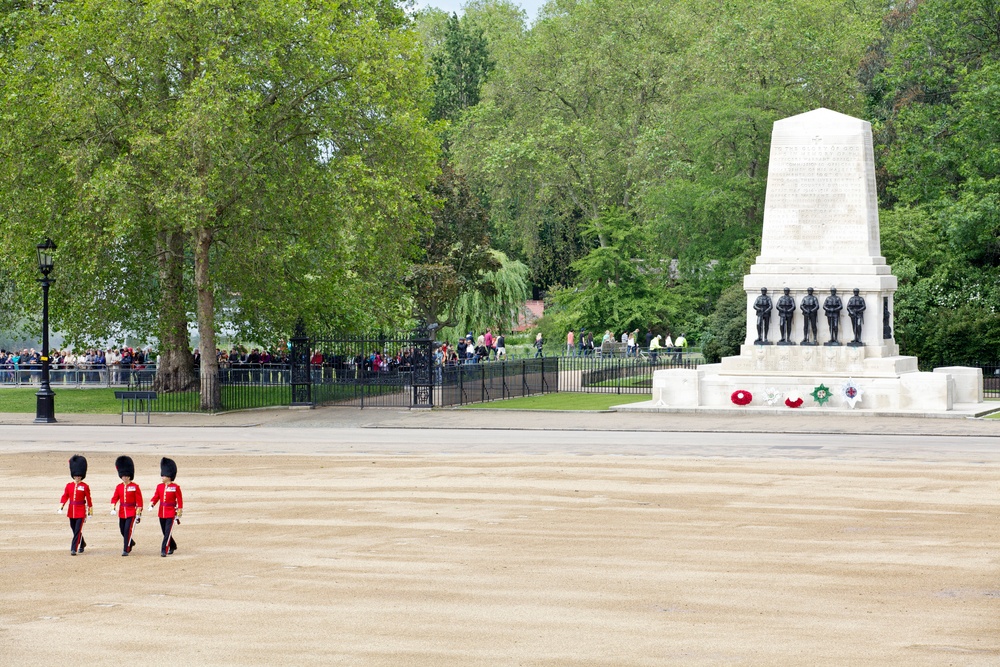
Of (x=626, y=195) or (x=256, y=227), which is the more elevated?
(x=626, y=195)

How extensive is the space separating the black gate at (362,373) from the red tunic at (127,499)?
25.2m

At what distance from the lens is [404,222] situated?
42.5 m

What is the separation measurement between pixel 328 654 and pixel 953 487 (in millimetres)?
12674

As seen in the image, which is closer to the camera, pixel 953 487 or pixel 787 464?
pixel 953 487

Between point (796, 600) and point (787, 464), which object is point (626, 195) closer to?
point (787, 464)

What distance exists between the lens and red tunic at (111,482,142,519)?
1614 centimetres

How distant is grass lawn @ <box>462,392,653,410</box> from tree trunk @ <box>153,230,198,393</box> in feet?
31.0

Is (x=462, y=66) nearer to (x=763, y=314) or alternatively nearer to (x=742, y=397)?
(x=763, y=314)

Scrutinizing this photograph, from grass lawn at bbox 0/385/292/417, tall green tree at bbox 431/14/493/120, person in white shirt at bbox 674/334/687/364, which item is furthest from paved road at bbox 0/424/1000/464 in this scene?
tall green tree at bbox 431/14/493/120

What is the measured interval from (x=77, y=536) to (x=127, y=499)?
0.83m

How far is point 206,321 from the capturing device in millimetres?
41344

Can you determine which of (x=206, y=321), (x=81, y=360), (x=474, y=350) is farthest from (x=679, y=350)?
(x=81, y=360)

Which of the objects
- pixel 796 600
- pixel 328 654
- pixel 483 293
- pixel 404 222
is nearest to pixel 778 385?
pixel 404 222

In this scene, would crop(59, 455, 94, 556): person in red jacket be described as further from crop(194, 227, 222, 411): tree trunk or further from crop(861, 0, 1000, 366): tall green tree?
crop(861, 0, 1000, 366): tall green tree
